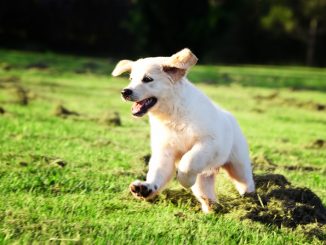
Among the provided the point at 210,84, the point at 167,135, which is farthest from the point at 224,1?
Result: the point at 167,135

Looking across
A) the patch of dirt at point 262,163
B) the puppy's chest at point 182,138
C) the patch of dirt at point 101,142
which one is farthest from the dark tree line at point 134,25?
the puppy's chest at point 182,138

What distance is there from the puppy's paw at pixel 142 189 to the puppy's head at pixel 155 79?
573 mm

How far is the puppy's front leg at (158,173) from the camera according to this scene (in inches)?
191

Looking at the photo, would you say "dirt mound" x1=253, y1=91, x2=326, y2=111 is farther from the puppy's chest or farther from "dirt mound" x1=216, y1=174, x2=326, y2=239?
the puppy's chest

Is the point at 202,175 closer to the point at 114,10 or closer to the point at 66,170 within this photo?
the point at 66,170

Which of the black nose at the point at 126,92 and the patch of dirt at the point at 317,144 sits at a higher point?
the black nose at the point at 126,92

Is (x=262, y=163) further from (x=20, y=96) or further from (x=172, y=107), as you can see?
(x=20, y=96)

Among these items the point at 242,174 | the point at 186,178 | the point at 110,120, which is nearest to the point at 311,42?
the point at 110,120

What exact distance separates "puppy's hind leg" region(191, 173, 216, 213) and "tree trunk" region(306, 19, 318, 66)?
35577mm

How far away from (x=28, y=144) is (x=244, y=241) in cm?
399

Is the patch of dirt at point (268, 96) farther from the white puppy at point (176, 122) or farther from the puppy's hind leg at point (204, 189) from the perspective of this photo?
the white puppy at point (176, 122)

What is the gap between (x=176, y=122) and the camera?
5.07 meters

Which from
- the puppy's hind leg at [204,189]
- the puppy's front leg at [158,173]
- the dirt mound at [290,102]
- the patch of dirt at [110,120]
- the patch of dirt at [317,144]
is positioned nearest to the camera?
the puppy's front leg at [158,173]

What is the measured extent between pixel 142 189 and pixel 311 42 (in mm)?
36442
